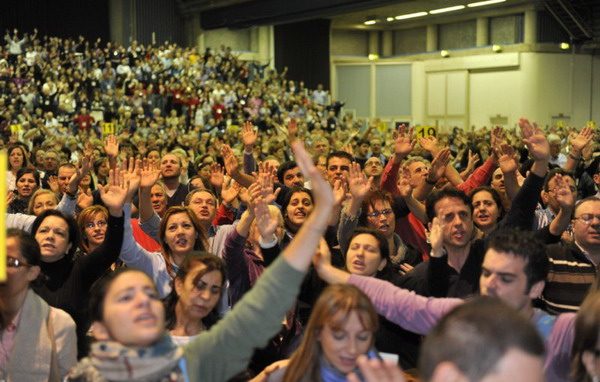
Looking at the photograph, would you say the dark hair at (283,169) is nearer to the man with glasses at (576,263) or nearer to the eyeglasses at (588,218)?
the man with glasses at (576,263)

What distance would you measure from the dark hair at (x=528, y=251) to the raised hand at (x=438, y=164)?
11.1 feet

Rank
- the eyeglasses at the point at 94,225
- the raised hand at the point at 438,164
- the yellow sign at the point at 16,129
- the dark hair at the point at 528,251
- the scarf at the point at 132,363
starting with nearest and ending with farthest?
the scarf at the point at 132,363 → the dark hair at the point at 528,251 → the eyeglasses at the point at 94,225 → the raised hand at the point at 438,164 → the yellow sign at the point at 16,129

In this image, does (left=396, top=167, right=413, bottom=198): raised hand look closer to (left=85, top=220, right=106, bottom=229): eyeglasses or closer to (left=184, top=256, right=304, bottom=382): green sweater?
(left=85, top=220, right=106, bottom=229): eyeglasses

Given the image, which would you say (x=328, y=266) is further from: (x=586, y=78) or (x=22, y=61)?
(x=586, y=78)

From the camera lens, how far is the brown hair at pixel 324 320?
290cm

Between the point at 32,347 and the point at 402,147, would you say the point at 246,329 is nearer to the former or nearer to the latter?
the point at 32,347

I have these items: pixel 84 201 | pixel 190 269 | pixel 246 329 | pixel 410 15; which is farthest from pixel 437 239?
pixel 410 15

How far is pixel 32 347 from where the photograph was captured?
11.1 feet

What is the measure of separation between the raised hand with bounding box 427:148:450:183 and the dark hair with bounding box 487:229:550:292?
3.38m

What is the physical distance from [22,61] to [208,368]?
786 inches

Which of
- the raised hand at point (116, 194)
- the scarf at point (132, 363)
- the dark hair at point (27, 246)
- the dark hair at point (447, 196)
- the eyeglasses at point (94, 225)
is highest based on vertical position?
the raised hand at point (116, 194)

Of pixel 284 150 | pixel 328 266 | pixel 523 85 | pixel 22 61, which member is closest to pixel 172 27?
pixel 22 61

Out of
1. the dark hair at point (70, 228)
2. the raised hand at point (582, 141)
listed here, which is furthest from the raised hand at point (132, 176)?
the raised hand at point (582, 141)

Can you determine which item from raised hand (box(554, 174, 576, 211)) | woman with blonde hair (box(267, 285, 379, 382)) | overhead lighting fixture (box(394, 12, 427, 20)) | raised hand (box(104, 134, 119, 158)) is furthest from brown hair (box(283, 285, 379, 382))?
overhead lighting fixture (box(394, 12, 427, 20))
